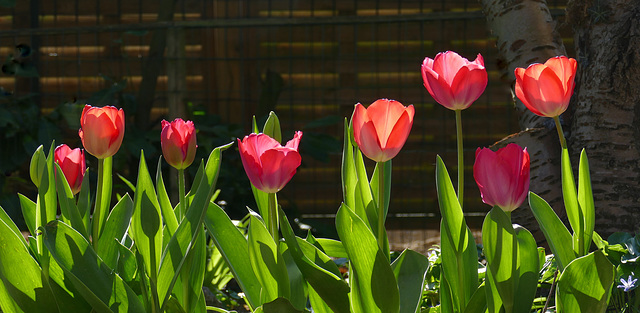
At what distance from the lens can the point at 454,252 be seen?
988mm

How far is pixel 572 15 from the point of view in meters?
1.79

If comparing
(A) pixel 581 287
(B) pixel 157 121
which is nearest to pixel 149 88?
(B) pixel 157 121

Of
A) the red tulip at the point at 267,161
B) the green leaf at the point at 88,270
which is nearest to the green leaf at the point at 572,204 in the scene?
the red tulip at the point at 267,161

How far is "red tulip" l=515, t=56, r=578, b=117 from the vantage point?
0.94 metres

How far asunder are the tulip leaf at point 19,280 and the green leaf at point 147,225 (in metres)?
0.14

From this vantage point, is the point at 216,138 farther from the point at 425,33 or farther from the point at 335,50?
the point at 425,33

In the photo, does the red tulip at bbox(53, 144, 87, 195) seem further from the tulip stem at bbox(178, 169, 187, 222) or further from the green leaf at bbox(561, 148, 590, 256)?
the green leaf at bbox(561, 148, 590, 256)

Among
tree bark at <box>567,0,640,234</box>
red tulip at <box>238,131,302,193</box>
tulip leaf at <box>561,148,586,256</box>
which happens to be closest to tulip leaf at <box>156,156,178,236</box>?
red tulip at <box>238,131,302,193</box>

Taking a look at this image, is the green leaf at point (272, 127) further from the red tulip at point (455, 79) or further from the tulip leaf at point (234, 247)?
the red tulip at point (455, 79)

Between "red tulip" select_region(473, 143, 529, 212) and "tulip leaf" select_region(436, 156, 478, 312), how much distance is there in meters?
0.06

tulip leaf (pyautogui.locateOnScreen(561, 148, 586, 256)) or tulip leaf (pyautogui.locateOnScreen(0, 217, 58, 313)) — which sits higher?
tulip leaf (pyautogui.locateOnScreen(561, 148, 586, 256))

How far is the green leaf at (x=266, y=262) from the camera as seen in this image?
92 cm

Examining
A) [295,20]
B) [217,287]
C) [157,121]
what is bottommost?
[217,287]

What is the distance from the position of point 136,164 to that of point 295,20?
3.53 feet
